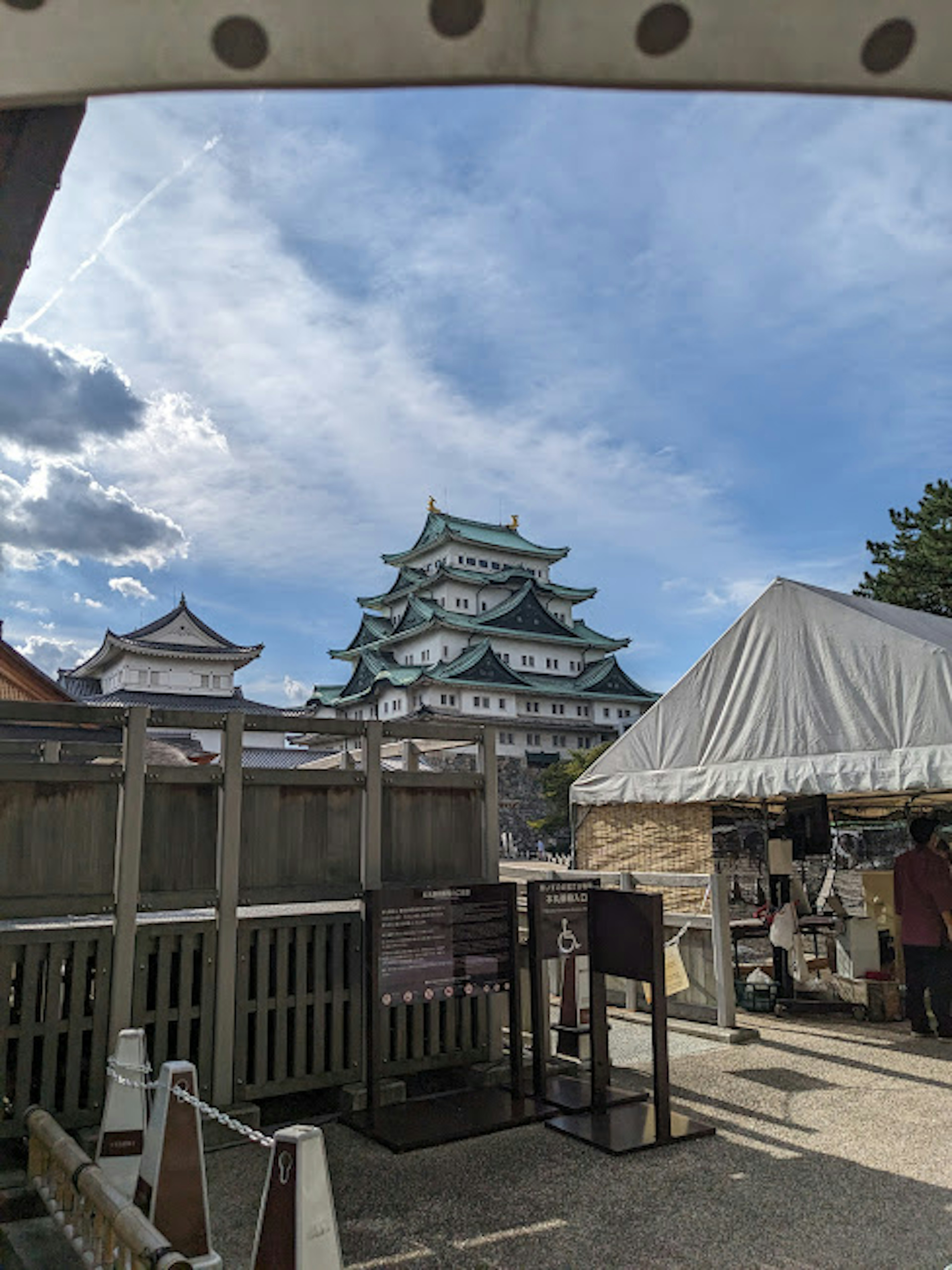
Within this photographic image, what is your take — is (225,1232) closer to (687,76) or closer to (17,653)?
(687,76)

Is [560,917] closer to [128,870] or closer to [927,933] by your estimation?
[128,870]

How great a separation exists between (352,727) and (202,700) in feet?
166

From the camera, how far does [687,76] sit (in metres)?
1.33

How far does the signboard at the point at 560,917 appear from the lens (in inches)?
260

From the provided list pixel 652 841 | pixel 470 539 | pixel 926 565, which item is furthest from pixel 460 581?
pixel 652 841

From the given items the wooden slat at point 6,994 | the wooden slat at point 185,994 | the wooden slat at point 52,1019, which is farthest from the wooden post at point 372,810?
the wooden slat at point 6,994

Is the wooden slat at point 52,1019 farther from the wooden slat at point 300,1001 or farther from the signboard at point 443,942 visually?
the signboard at point 443,942

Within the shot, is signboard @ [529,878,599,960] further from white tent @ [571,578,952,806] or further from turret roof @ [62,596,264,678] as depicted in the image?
turret roof @ [62,596,264,678]

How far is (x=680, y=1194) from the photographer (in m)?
4.80

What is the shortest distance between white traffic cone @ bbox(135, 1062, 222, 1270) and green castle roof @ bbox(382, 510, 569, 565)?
62.2 m

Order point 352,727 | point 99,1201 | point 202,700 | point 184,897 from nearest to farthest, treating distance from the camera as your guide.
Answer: point 99,1201
point 184,897
point 352,727
point 202,700

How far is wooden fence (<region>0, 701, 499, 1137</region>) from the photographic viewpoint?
17.6ft

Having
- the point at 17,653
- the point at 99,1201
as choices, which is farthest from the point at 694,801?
the point at 17,653

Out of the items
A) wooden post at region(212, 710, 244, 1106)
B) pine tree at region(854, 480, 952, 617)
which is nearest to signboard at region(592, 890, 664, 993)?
wooden post at region(212, 710, 244, 1106)
